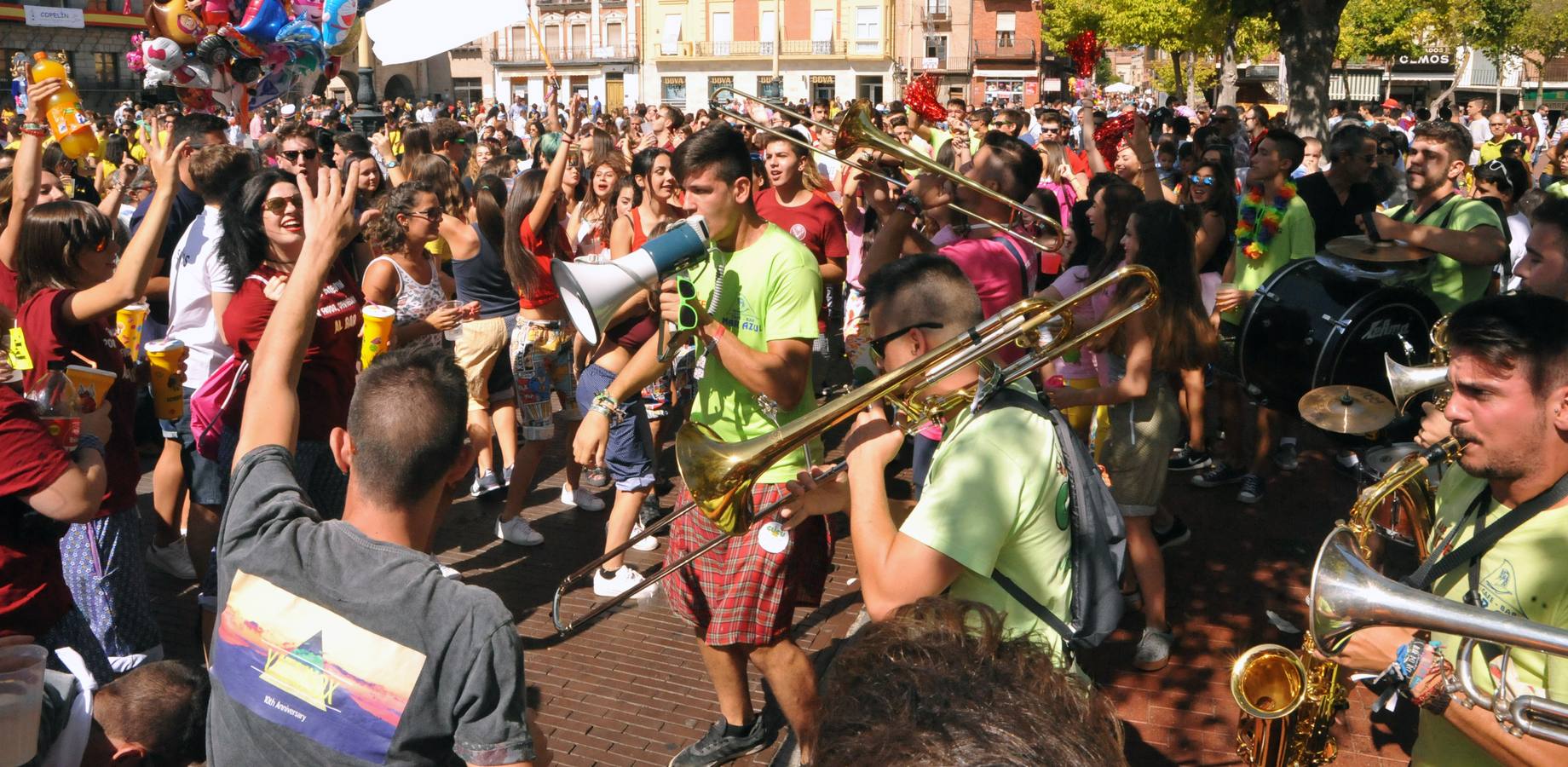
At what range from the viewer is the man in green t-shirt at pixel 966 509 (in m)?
2.44

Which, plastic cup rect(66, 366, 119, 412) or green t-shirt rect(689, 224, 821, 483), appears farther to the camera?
green t-shirt rect(689, 224, 821, 483)

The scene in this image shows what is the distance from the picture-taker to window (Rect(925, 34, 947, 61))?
6200 centimetres

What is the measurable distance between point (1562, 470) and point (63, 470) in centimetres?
338

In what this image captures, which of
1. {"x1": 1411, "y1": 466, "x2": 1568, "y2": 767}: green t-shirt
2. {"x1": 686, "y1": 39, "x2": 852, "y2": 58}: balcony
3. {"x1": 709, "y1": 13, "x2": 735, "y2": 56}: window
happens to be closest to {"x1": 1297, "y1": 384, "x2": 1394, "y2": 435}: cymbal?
{"x1": 1411, "y1": 466, "x2": 1568, "y2": 767}: green t-shirt

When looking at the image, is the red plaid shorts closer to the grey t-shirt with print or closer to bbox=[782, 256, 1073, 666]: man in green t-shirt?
bbox=[782, 256, 1073, 666]: man in green t-shirt

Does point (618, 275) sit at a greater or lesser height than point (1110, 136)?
lesser

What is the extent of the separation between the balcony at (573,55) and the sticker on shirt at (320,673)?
208 ft

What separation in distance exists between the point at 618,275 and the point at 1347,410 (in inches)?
91.2

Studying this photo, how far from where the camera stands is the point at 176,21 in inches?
350

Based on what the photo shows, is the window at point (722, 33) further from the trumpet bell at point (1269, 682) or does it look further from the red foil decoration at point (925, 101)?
the trumpet bell at point (1269, 682)

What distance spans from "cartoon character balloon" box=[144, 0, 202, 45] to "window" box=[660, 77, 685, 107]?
54.4 metres

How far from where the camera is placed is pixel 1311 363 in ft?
18.7

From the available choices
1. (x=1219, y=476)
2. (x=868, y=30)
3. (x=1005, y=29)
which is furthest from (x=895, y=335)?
(x=1005, y=29)

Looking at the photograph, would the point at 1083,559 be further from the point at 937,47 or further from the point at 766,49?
the point at 937,47
